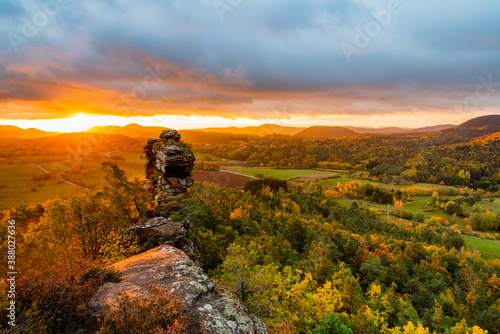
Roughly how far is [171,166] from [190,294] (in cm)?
2393

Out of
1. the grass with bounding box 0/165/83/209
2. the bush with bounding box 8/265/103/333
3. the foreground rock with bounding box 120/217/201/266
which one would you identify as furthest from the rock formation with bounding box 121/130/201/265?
the grass with bounding box 0/165/83/209

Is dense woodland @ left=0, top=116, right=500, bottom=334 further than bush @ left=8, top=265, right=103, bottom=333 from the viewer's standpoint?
Yes

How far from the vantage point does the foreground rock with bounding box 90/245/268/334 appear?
7074mm

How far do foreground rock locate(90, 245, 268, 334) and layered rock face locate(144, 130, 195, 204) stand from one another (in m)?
19.5

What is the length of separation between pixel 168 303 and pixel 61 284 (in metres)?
4.01

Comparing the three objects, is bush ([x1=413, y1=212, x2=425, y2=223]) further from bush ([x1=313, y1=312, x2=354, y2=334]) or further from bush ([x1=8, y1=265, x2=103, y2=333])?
bush ([x1=8, y1=265, x2=103, y2=333])

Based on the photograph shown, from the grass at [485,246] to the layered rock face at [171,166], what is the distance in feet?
387

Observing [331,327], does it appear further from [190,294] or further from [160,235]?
[160,235]

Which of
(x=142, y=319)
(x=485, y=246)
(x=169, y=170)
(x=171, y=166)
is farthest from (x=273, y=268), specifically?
(x=485, y=246)

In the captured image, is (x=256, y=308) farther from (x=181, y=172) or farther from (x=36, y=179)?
(x=36, y=179)

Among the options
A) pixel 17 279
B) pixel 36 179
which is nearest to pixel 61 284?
pixel 17 279

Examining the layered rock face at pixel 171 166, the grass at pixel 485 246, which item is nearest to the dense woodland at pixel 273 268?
the layered rock face at pixel 171 166

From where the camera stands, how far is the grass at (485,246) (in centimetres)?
8619

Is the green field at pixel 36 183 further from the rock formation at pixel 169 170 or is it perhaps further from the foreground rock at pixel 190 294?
the foreground rock at pixel 190 294
